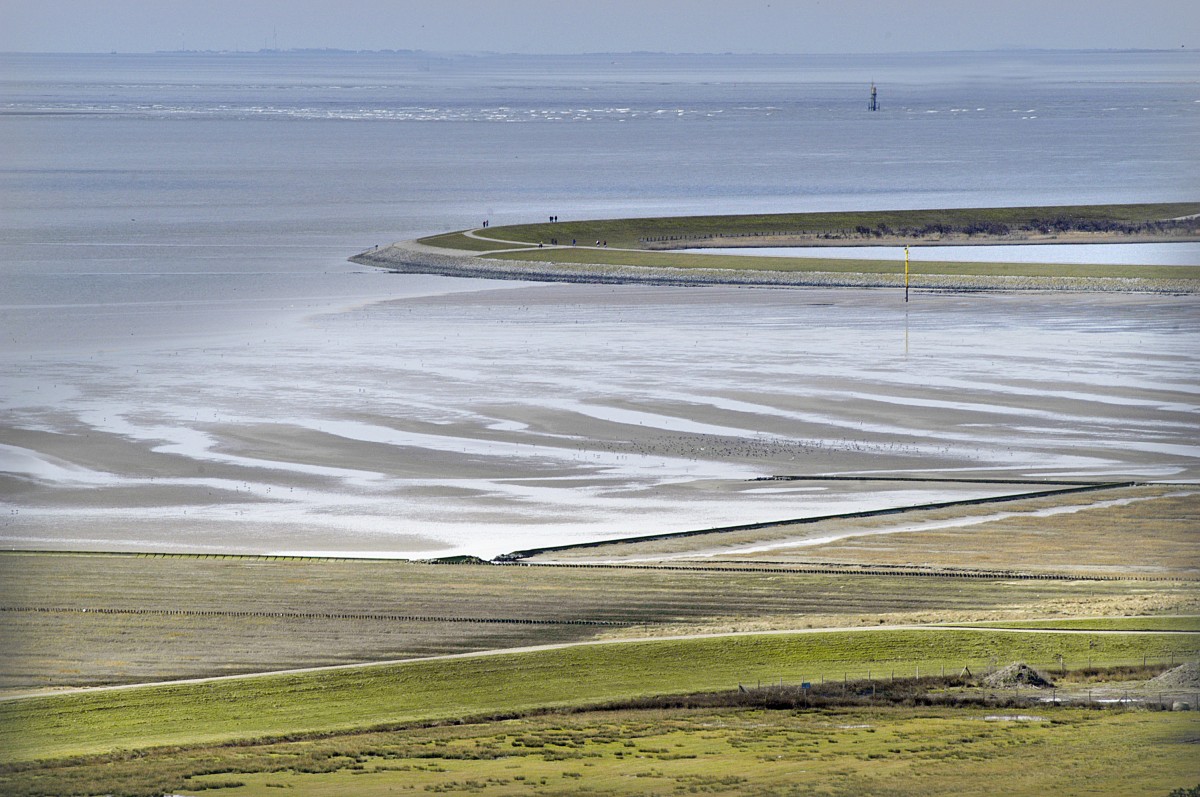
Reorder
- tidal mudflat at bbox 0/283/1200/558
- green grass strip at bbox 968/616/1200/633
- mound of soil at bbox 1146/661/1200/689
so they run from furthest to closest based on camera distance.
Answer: tidal mudflat at bbox 0/283/1200/558, green grass strip at bbox 968/616/1200/633, mound of soil at bbox 1146/661/1200/689

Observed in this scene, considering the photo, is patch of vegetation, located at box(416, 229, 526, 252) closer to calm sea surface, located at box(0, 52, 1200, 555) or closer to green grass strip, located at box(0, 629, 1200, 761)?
calm sea surface, located at box(0, 52, 1200, 555)

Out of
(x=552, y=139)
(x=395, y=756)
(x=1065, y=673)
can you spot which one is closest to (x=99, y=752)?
(x=395, y=756)

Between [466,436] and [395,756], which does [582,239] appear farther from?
[395,756]

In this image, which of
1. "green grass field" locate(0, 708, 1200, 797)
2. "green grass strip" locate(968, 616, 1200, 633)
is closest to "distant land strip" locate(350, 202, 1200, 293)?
"green grass strip" locate(968, 616, 1200, 633)

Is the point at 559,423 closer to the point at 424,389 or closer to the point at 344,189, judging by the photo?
the point at 424,389

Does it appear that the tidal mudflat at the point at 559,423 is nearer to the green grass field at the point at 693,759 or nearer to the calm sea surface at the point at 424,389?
the calm sea surface at the point at 424,389

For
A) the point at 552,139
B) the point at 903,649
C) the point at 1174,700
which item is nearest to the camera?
the point at 1174,700
